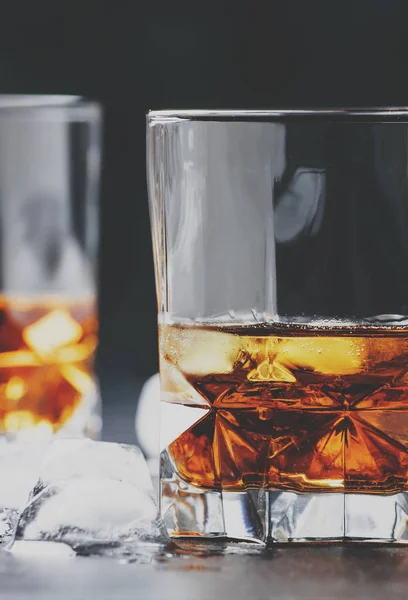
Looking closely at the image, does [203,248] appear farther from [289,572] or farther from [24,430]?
[24,430]

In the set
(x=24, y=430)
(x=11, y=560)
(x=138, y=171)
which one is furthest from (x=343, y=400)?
(x=138, y=171)

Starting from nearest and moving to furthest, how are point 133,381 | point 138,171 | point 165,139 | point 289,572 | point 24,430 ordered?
1. point 289,572
2. point 165,139
3. point 24,430
4. point 133,381
5. point 138,171

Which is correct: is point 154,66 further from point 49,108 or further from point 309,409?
point 309,409

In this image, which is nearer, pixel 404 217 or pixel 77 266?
pixel 404 217

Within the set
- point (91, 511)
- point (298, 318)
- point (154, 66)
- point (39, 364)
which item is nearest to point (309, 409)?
point (298, 318)

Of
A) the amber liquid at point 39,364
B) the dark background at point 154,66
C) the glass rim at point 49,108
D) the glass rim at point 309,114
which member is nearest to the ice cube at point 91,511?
the glass rim at point 309,114

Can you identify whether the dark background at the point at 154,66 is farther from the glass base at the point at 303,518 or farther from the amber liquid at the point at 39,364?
the glass base at the point at 303,518

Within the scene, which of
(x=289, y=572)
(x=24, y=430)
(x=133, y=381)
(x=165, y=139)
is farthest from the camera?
(x=133, y=381)
